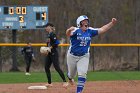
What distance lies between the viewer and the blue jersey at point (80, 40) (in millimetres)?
10328

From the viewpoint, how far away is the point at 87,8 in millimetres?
30375
